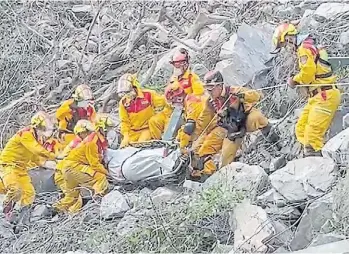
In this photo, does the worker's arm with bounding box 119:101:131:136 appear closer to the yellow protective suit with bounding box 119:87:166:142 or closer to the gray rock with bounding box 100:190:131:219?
the yellow protective suit with bounding box 119:87:166:142

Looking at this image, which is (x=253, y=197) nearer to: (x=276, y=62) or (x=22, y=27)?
(x=276, y=62)

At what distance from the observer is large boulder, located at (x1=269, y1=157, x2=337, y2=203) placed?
20.0 feet

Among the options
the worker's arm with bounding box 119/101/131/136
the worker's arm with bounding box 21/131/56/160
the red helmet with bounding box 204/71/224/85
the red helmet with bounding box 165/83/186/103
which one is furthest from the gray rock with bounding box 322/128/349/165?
the worker's arm with bounding box 21/131/56/160

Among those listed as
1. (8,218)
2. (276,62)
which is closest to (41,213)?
(8,218)

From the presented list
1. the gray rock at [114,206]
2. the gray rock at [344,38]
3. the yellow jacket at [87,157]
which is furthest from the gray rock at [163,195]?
the gray rock at [344,38]

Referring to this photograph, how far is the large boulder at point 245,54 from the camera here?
369 inches

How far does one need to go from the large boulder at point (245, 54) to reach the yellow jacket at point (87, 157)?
2.02m

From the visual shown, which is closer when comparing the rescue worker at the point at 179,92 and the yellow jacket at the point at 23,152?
the yellow jacket at the point at 23,152

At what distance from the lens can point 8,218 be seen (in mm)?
8086

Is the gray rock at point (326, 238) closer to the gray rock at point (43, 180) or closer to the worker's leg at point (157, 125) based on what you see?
the worker's leg at point (157, 125)

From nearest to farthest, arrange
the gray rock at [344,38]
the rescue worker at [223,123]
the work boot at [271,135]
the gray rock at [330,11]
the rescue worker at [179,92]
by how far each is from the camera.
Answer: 1. the rescue worker at [223,123]
2. the work boot at [271,135]
3. the rescue worker at [179,92]
4. the gray rock at [344,38]
5. the gray rock at [330,11]

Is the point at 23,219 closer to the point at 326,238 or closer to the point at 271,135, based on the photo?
the point at 271,135

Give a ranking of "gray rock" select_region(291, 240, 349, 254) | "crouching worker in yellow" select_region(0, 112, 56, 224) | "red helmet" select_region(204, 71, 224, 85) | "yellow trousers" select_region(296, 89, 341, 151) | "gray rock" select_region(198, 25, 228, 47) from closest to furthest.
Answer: "gray rock" select_region(291, 240, 349, 254) < "yellow trousers" select_region(296, 89, 341, 151) < "red helmet" select_region(204, 71, 224, 85) < "crouching worker in yellow" select_region(0, 112, 56, 224) < "gray rock" select_region(198, 25, 228, 47)

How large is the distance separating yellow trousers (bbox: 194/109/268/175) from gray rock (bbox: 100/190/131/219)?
0.91m
